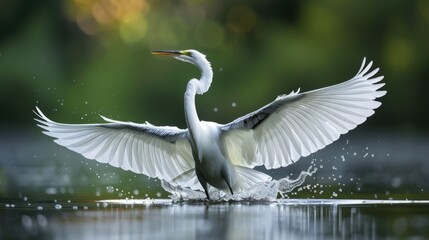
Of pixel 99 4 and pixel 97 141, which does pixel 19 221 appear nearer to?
pixel 97 141

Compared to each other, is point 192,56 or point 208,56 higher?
point 208,56

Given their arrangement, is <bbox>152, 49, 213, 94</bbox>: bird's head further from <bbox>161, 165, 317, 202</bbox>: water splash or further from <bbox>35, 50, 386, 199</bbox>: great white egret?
<bbox>161, 165, 317, 202</bbox>: water splash

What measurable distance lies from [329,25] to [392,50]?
1767 millimetres

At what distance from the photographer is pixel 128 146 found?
9.91 meters

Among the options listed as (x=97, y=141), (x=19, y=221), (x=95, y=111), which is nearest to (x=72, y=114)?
(x=95, y=111)

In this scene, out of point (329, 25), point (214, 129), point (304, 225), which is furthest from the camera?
point (329, 25)

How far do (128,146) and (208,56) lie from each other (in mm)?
14234

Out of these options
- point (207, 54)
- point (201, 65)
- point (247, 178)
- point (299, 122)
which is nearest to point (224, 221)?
point (299, 122)

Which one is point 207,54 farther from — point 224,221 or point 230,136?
point 224,221

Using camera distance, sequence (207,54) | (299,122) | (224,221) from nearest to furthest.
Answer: (224,221)
(299,122)
(207,54)

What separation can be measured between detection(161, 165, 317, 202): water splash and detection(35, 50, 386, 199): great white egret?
0.19 feet

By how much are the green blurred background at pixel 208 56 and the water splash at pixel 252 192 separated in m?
11.5

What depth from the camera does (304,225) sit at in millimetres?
6906

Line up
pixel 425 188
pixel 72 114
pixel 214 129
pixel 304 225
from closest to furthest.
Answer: pixel 304 225 < pixel 214 129 < pixel 425 188 < pixel 72 114
